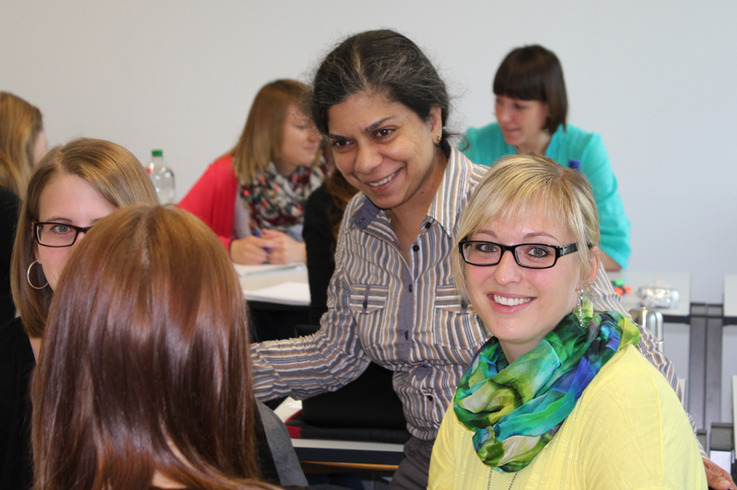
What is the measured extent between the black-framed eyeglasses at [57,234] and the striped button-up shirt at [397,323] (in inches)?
20.2

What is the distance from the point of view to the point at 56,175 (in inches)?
60.9

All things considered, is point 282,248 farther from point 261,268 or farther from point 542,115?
point 542,115

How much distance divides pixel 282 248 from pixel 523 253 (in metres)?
2.13

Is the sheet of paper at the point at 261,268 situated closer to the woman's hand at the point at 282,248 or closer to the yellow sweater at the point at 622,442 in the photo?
the woman's hand at the point at 282,248

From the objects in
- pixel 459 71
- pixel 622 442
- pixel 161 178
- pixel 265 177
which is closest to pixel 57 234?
pixel 622 442

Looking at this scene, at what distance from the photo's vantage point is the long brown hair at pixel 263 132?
351 cm

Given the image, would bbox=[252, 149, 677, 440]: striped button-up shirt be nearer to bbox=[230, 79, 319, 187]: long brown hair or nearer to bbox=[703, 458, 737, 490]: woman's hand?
bbox=[703, 458, 737, 490]: woman's hand

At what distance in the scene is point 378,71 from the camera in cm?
166

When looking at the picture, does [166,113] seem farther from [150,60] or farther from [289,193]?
[289,193]

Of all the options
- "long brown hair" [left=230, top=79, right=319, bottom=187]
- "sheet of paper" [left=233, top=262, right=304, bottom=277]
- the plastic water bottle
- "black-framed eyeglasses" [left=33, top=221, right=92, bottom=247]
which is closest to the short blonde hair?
"black-framed eyeglasses" [left=33, top=221, right=92, bottom=247]

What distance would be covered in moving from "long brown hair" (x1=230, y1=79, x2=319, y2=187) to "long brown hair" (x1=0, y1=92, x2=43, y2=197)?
874 mm

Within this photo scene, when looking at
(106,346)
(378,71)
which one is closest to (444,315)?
(378,71)

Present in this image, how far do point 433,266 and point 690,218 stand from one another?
2.95m

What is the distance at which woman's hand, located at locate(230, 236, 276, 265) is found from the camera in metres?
3.34
